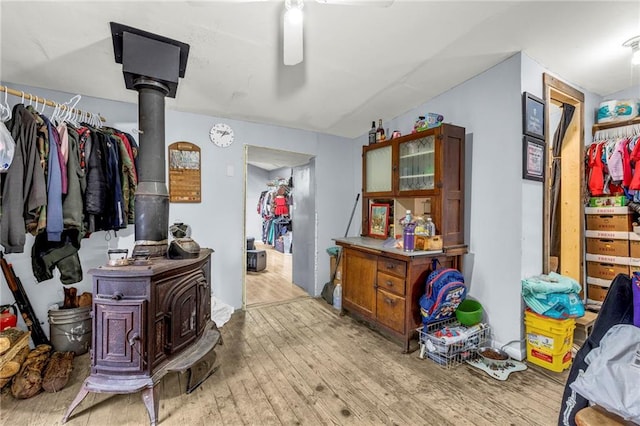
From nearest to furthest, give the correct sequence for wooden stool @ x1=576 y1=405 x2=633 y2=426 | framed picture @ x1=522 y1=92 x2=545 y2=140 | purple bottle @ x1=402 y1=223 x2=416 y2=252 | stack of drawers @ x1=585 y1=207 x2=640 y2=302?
wooden stool @ x1=576 y1=405 x2=633 y2=426
framed picture @ x1=522 y1=92 x2=545 y2=140
purple bottle @ x1=402 y1=223 x2=416 y2=252
stack of drawers @ x1=585 y1=207 x2=640 y2=302

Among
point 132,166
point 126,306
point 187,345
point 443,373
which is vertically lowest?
point 443,373

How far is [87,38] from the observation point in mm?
1832

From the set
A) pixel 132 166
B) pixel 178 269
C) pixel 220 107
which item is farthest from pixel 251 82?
pixel 178 269

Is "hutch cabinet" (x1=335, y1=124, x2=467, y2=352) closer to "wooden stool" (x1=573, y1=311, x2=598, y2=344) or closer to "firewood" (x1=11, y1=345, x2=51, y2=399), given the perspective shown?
"wooden stool" (x1=573, y1=311, x2=598, y2=344)

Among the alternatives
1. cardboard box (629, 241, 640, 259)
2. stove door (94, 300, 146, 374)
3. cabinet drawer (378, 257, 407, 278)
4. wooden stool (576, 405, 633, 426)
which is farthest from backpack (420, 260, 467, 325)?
stove door (94, 300, 146, 374)

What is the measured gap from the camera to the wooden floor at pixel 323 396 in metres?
1.62

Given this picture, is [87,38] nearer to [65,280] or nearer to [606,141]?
[65,280]

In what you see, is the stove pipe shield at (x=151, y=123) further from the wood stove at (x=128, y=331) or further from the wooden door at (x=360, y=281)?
the wooden door at (x=360, y=281)

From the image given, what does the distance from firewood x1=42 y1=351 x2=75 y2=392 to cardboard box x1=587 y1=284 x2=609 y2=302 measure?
14.9ft

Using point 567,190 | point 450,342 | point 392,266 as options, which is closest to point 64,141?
point 392,266

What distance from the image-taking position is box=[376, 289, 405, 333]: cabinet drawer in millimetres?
2352

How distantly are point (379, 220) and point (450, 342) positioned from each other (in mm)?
1440

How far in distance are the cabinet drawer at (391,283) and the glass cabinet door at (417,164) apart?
33.4 inches

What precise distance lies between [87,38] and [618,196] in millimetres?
4547
